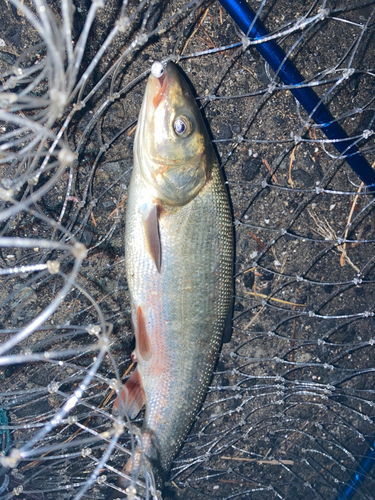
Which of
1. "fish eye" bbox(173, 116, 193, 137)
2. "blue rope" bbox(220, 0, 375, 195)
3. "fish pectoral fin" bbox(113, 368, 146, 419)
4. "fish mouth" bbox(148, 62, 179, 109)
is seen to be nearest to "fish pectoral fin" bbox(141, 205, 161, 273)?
"fish eye" bbox(173, 116, 193, 137)

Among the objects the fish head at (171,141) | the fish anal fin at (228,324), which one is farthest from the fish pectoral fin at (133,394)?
the fish head at (171,141)

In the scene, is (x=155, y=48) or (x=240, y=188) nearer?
(x=155, y=48)

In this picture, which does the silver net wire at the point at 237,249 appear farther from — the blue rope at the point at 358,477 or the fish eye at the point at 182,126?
the fish eye at the point at 182,126

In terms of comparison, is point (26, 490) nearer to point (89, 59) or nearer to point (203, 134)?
point (203, 134)

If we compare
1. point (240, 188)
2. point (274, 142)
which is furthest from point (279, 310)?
point (274, 142)

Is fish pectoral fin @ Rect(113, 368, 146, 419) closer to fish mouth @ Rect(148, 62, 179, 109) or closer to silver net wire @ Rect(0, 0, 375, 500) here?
silver net wire @ Rect(0, 0, 375, 500)


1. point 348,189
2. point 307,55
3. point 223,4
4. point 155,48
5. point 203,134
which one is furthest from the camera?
point 348,189

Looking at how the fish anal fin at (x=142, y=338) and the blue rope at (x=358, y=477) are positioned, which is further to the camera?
the blue rope at (x=358, y=477)
